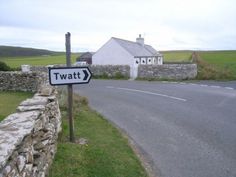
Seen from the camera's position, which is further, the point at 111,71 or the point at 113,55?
the point at 113,55

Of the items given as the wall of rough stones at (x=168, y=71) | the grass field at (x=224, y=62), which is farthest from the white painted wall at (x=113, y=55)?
the wall of rough stones at (x=168, y=71)

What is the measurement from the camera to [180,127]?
348 inches

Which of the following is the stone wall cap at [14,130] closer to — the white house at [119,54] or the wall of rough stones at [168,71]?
the wall of rough stones at [168,71]

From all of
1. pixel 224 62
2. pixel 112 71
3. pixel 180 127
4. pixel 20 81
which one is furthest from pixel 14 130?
pixel 224 62

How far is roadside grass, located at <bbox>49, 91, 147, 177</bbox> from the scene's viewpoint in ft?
17.4

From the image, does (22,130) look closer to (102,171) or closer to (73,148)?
(102,171)

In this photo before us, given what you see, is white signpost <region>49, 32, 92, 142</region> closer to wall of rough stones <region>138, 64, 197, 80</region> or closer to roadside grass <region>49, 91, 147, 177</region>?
roadside grass <region>49, 91, 147, 177</region>

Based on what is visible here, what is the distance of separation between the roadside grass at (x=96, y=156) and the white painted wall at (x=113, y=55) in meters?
28.4

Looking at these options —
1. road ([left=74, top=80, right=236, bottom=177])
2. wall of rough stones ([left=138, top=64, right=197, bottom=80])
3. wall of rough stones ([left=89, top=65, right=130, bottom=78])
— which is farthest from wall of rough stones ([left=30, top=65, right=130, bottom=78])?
road ([left=74, top=80, right=236, bottom=177])

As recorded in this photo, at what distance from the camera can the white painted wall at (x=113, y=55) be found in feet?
120

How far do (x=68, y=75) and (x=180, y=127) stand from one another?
4.11 m

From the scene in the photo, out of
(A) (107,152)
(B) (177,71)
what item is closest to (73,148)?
(A) (107,152)

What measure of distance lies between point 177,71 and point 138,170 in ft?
60.8

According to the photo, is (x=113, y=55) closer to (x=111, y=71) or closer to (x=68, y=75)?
(x=111, y=71)
